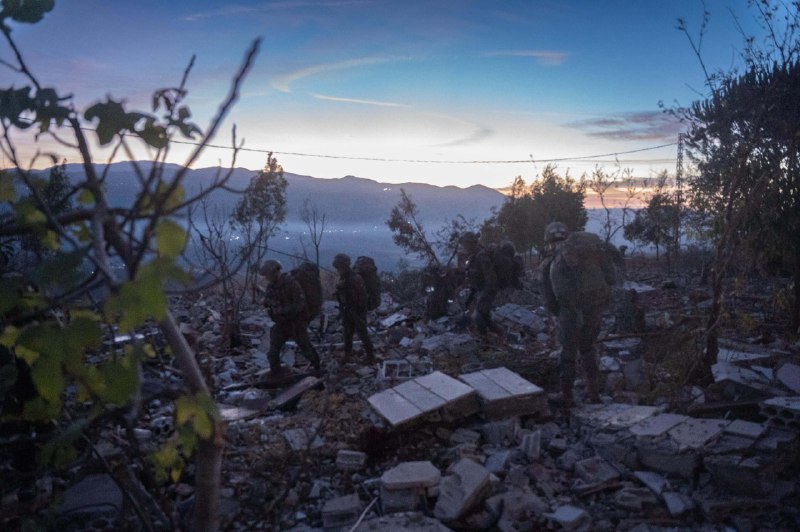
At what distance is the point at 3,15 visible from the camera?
1857 mm

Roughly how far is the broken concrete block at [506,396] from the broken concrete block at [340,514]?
1.81 metres

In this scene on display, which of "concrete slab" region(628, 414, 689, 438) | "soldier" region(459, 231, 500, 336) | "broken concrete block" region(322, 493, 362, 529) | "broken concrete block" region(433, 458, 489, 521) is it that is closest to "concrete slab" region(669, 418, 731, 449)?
"concrete slab" region(628, 414, 689, 438)

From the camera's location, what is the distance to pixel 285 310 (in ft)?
25.9

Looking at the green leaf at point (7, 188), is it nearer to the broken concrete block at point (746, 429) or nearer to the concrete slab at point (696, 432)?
the concrete slab at point (696, 432)

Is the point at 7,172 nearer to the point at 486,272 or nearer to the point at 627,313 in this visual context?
the point at 486,272

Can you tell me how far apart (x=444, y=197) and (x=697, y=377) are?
6306 inches

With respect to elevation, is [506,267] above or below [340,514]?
above

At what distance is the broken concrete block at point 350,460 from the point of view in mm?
4996

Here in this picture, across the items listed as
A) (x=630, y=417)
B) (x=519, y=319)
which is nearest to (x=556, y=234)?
(x=630, y=417)

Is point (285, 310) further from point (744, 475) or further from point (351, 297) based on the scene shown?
point (744, 475)

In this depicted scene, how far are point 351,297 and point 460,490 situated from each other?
473cm

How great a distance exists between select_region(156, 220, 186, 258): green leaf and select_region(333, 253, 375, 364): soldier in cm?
712

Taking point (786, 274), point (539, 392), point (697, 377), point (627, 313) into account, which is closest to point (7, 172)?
point (539, 392)

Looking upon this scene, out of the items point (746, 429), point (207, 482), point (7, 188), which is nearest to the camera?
point (7, 188)
